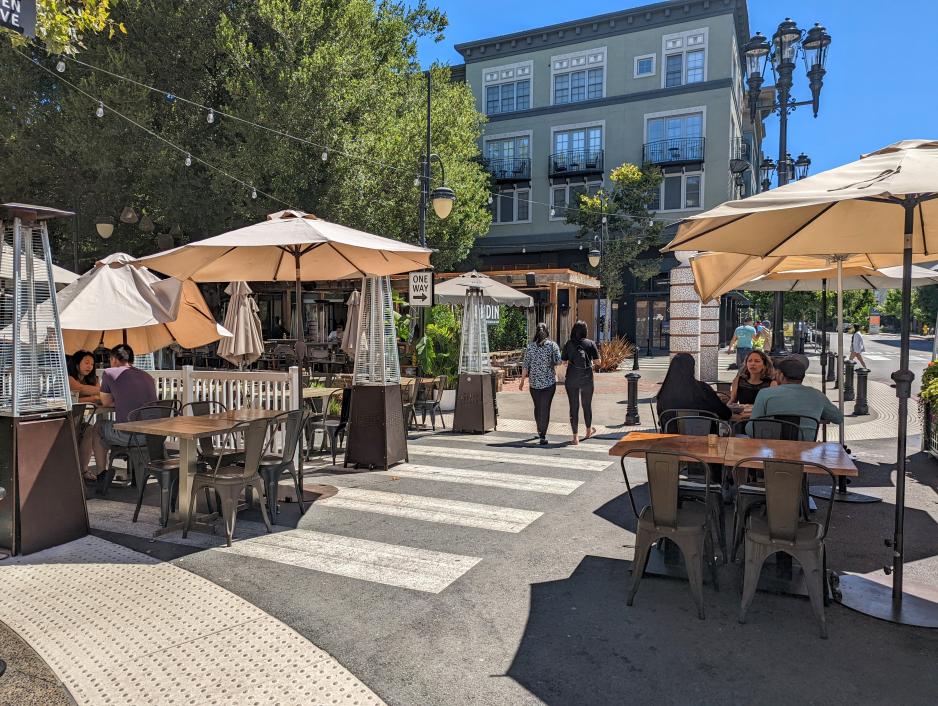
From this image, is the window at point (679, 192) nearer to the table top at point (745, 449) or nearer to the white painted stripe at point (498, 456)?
the white painted stripe at point (498, 456)

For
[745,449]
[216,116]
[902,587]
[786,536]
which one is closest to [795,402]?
[745,449]

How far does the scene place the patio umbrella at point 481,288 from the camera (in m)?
12.0

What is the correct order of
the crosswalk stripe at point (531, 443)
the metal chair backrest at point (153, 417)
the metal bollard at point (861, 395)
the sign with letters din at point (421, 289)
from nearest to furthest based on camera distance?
the metal chair backrest at point (153, 417)
the crosswalk stripe at point (531, 443)
the sign with letters din at point (421, 289)
the metal bollard at point (861, 395)

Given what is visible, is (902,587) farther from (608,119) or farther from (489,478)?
(608,119)

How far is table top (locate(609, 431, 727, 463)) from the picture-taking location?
14.6ft

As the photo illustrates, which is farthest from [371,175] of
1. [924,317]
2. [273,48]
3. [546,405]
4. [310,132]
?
[924,317]

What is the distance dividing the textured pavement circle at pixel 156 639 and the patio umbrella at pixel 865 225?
3.40 metres

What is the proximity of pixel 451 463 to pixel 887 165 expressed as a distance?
599cm

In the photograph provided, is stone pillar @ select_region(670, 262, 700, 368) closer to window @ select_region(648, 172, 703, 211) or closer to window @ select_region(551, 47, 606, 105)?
window @ select_region(648, 172, 703, 211)

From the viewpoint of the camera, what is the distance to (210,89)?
1587 cm

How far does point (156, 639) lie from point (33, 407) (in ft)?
8.60

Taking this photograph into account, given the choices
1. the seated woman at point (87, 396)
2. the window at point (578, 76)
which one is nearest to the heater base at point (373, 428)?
the seated woman at point (87, 396)

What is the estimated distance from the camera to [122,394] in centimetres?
694

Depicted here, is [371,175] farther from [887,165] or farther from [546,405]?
[887,165]
